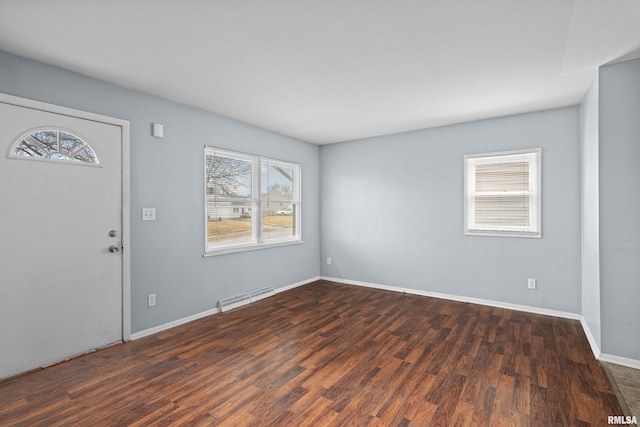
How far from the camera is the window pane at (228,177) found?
3.94 m

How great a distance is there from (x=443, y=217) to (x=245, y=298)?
3130mm

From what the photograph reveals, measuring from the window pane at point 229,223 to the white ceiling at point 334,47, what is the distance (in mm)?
1332

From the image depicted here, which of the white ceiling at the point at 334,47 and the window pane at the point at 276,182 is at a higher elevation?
the white ceiling at the point at 334,47

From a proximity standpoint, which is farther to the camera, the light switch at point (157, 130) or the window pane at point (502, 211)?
the window pane at point (502, 211)

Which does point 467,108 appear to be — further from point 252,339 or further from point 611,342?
point 252,339

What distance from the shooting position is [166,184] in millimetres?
3426

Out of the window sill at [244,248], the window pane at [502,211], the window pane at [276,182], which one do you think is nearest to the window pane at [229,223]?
the window sill at [244,248]

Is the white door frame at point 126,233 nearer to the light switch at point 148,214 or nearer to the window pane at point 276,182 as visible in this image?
the light switch at point 148,214

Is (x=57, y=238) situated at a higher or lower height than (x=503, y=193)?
lower

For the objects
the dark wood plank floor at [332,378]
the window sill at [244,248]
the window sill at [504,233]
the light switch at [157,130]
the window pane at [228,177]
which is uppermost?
the light switch at [157,130]

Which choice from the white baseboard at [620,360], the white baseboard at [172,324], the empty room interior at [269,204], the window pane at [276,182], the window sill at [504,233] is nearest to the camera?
the empty room interior at [269,204]

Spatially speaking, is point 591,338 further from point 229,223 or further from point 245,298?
point 229,223

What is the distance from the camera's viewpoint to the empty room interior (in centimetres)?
Answer: 204

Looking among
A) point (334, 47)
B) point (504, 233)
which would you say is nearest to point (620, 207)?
point (504, 233)
